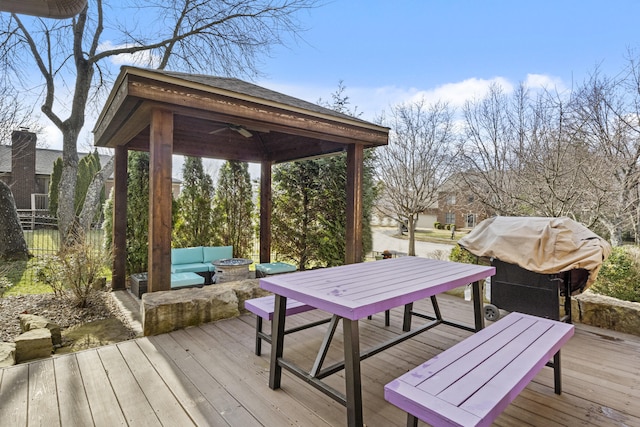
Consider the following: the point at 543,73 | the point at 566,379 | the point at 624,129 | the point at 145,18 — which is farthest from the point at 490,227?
the point at 145,18

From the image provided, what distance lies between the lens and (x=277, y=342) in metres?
2.24

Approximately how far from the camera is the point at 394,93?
1088 centimetres

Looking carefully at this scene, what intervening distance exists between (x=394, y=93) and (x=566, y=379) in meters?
10.2

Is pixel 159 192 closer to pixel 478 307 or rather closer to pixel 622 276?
pixel 478 307

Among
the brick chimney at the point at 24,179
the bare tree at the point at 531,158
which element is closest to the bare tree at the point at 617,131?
the bare tree at the point at 531,158

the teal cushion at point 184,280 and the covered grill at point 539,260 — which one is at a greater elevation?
the covered grill at point 539,260

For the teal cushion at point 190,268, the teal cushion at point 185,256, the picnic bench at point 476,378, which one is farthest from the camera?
the teal cushion at point 185,256

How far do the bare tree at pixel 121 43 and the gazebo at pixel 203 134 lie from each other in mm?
4074

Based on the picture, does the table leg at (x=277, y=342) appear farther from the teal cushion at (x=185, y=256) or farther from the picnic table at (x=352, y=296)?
the teal cushion at (x=185, y=256)

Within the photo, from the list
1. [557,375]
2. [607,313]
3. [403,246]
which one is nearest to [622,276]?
[607,313]

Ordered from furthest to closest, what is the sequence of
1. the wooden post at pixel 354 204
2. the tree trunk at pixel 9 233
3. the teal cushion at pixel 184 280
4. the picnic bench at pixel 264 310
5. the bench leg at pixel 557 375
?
the tree trunk at pixel 9 233, the wooden post at pixel 354 204, the teal cushion at pixel 184 280, the picnic bench at pixel 264 310, the bench leg at pixel 557 375

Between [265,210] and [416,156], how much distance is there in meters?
6.03

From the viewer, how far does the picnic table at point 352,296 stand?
1.74 m

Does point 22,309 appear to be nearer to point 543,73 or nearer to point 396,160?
→ point 396,160
